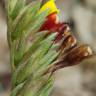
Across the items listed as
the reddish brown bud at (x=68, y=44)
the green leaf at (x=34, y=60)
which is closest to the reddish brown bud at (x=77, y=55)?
the reddish brown bud at (x=68, y=44)

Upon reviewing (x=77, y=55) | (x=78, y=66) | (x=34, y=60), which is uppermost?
(x=34, y=60)

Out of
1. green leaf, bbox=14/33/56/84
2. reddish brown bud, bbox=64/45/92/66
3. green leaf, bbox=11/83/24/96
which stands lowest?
reddish brown bud, bbox=64/45/92/66

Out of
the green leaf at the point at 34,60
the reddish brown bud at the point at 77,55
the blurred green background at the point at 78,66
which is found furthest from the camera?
the blurred green background at the point at 78,66

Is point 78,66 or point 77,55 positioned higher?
point 77,55

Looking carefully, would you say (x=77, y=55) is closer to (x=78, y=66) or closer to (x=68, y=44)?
(x=68, y=44)

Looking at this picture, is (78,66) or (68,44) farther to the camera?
(78,66)

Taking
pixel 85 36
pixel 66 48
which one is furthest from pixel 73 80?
pixel 66 48

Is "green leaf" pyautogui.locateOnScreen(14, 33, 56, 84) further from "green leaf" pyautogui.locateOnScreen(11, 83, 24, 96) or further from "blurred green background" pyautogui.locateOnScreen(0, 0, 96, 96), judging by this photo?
"blurred green background" pyautogui.locateOnScreen(0, 0, 96, 96)

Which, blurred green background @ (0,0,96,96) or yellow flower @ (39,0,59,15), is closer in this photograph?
yellow flower @ (39,0,59,15)

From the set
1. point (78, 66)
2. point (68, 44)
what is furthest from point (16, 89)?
point (78, 66)

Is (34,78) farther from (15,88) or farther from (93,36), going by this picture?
(93,36)

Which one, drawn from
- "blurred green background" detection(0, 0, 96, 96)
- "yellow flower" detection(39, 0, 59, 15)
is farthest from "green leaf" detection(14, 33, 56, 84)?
"blurred green background" detection(0, 0, 96, 96)

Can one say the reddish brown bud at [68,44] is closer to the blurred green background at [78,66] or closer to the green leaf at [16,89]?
the green leaf at [16,89]
